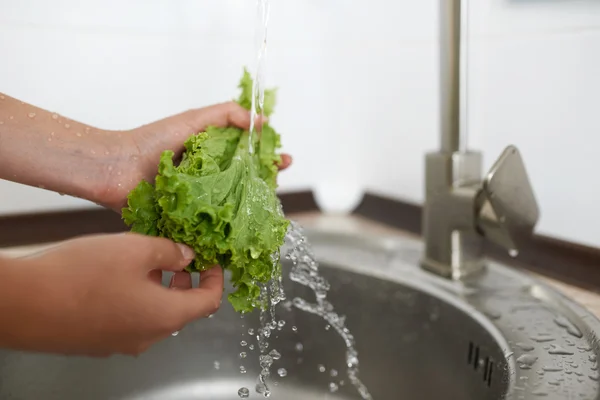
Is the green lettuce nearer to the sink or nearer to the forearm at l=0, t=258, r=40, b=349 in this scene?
the forearm at l=0, t=258, r=40, b=349

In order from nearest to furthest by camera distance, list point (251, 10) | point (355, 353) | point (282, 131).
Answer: point (355, 353)
point (251, 10)
point (282, 131)

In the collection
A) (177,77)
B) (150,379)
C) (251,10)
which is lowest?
(150,379)

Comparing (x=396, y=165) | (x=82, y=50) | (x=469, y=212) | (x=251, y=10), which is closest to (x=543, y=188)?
(x=469, y=212)

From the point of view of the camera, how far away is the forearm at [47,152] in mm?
769

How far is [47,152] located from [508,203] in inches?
25.2

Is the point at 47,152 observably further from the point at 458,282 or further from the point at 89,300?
the point at 458,282

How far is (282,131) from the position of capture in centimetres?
148

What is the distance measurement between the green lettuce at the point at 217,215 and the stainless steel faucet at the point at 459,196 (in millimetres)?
310

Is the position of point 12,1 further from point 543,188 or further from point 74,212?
point 543,188

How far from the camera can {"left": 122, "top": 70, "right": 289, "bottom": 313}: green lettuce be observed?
0.63 metres

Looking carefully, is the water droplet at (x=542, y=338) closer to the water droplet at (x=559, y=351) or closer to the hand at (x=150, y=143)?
the water droplet at (x=559, y=351)

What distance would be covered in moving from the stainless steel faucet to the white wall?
0.22 m

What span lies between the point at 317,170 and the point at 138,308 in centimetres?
107

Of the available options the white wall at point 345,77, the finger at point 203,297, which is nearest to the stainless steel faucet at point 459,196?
the white wall at point 345,77
